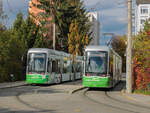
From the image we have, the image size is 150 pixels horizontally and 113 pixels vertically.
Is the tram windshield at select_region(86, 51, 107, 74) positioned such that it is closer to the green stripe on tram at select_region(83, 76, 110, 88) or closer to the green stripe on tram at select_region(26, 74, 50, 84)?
the green stripe on tram at select_region(83, 76, 110, 88)

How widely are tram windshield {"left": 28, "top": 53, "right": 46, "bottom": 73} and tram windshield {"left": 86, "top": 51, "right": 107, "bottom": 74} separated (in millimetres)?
5578

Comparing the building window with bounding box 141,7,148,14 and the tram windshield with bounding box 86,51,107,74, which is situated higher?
the building window with bounding box 141,7,148,14

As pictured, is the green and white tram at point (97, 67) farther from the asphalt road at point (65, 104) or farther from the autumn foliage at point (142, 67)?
the asphalt road at point (65, 104)

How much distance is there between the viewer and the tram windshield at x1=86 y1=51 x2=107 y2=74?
21.4 metres

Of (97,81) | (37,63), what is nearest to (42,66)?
(37,63)

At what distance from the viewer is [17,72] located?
1356 inches

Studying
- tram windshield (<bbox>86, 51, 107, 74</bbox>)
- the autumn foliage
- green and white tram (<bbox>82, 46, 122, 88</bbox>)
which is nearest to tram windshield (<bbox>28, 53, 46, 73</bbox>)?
green and white tram (<bbox>82, 46, 122, 88</bbox>)

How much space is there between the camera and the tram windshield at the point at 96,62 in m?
21.4

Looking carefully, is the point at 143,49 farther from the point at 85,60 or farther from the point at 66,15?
the point at 66,15

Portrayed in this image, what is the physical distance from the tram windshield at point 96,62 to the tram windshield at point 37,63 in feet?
18.3

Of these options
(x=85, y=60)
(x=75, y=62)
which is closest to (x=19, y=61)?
(x=75, y=62)

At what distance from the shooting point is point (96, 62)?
21.5 m

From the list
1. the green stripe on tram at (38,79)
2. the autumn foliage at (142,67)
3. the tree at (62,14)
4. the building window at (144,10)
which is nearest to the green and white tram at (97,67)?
the autumn foliage at (142,67)

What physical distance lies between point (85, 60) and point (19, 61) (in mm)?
14353
